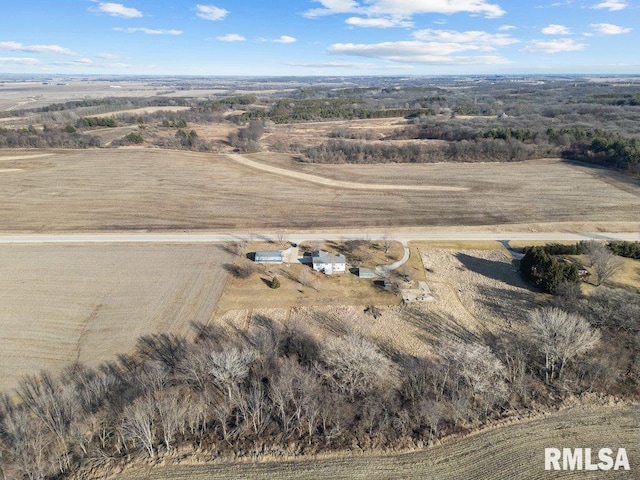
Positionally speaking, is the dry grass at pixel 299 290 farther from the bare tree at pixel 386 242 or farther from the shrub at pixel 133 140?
the shrub at pixel 133 140

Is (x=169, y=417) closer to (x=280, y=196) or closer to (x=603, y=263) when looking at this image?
(x=603, y=263)

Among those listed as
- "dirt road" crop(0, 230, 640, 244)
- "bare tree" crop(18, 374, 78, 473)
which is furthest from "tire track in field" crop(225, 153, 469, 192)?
"bare tree" crop(18, 374, 78, 473)

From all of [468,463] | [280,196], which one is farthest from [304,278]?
[280,196]

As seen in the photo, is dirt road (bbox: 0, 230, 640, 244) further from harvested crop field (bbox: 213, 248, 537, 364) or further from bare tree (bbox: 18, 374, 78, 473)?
bare tree (bbox: 18, 374, 78, 473)

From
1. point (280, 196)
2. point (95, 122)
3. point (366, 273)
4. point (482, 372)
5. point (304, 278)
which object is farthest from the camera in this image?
point (95, 122)

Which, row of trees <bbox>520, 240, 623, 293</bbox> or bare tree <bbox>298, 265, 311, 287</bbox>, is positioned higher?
row of trees <bbox>520, 240, 623, 293</bbox>

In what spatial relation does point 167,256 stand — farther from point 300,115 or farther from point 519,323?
point 300,115
